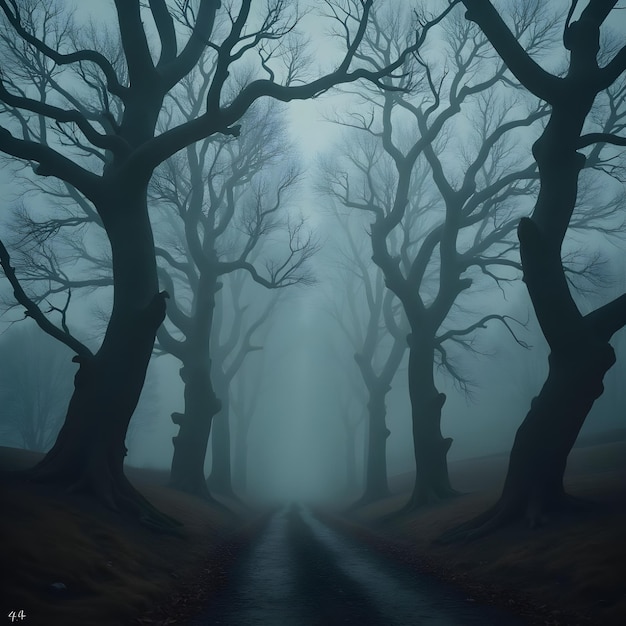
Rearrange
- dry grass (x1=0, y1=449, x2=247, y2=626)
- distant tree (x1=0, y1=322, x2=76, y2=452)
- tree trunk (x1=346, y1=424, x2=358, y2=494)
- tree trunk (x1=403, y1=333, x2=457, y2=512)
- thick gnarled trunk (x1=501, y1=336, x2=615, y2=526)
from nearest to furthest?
1. dry grass (x1=0, y1=449, x2=247, y2=626)
2. thick gnarled trunk (x1=501, y1=336, x2=615, y2=526)
3. tree trunk (x1=403, y1=333, x2=457, y2=512)
4. tree trunk (x1=346, y1=424, x2=358, y2=494)
5. distant tree (x1=0, y1=322, x2=76, y2=452)

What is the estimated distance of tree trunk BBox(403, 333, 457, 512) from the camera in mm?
20797

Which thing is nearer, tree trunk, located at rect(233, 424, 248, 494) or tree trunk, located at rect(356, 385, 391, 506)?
tree trunk, located at rect(356, 385, 391, 506)

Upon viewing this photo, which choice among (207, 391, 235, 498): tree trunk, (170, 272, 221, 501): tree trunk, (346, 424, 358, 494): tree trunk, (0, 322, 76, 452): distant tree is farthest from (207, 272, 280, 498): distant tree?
(0, 322, 76, 452): distant tree

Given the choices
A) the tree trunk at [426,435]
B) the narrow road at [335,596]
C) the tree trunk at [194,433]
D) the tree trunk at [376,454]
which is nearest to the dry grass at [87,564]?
the narrow road at [335,596]

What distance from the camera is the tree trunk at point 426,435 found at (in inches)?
819

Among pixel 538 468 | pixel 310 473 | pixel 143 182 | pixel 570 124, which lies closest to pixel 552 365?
pixel 538 468

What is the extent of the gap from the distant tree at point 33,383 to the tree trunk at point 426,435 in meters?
38.5

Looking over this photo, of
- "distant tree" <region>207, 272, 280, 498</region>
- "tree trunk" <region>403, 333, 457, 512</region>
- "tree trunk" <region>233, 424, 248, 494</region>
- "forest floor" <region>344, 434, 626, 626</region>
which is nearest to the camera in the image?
"forest floor" <region>344, 434, 626, 626</region>

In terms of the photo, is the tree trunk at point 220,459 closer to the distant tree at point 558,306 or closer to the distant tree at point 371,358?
the distant tree at point 371,358

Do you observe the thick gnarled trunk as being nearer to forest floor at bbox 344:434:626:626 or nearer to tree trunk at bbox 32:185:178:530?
forest floor at bbox 344:434:626:626

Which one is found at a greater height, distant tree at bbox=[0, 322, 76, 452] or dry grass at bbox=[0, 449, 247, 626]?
distant tree at bbox=[0, 322, 76, 452]

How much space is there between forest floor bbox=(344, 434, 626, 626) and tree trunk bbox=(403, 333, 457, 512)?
7.61 feet

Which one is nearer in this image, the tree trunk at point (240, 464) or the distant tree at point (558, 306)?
the distant tree at point (558, 306)

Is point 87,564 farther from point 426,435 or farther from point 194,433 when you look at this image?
point 194,433
